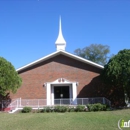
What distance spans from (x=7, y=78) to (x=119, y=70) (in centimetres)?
1031

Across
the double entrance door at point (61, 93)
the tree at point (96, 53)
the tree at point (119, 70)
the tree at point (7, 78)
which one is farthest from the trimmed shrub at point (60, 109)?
the tree at point (96, 53)

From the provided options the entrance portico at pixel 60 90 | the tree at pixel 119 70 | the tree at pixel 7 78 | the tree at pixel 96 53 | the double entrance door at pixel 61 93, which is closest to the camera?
the tree at pixel 119 70

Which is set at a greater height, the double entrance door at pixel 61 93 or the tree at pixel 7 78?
the tree at pixel 7 78

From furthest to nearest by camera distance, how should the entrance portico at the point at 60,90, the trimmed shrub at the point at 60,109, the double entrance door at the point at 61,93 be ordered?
1. the double entrance door at the point at 61,93
2. the entrance portico at the point at 60,90
3. the trimmed shrub at the point at 60,109

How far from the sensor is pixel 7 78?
63.0 ft

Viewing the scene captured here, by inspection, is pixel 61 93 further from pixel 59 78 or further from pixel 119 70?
pixel 119 70

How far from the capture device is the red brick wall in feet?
75.6

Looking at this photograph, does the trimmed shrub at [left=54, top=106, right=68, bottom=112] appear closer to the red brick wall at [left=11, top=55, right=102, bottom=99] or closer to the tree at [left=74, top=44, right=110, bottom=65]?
the red brick wall at [left=11, top=55, right=102, bottom=99]

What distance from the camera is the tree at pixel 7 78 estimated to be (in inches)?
744

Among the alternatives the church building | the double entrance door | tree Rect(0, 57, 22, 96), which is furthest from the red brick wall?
tree Rect(0, 57, 22, 96)

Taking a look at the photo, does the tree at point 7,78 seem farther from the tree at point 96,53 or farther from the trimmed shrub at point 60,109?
the tree at point 96,53

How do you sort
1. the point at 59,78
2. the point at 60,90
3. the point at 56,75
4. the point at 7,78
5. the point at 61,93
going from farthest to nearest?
1. the point at 60,90
2. the point at 61,93
3. the point at 56,75
4. the point at 59,78
5. the point at 7,78

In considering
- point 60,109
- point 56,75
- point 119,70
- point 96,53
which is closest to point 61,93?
point 56,75

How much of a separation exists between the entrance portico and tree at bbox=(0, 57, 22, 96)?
4326mm
